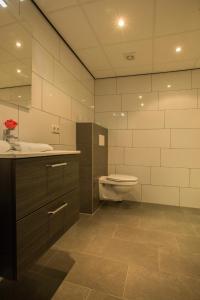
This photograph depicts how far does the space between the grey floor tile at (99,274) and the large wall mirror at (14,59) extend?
1412 mm

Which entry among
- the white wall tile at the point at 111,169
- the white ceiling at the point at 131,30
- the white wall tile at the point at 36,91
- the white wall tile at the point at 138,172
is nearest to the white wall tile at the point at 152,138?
the white wall tile at the point at 138,172

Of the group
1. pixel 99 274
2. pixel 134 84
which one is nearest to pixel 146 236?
pixel 99 274

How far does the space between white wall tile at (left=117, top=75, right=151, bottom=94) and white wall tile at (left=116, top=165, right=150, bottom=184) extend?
134 centimetres

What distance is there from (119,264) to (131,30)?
232cm

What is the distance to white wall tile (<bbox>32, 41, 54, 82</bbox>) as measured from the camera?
163 cm

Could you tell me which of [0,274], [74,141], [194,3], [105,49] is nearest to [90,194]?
[74,141]

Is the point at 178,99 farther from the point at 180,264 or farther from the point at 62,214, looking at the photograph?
the point at 62,214

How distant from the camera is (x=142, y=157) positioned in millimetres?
3076

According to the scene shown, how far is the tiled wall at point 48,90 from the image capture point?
1.53 m

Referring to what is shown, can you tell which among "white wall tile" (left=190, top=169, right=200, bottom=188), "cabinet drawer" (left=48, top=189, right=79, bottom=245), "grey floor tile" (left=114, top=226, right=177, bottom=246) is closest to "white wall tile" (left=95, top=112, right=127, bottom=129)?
"white wall tile" (left=190, top=169, right=200, bottom=188)

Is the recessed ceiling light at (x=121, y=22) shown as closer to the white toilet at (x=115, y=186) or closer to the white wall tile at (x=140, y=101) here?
the white wall tile at (x=140, y=101)

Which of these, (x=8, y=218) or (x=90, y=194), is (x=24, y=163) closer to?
(x=8, y=218)

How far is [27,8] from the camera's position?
4.98ft

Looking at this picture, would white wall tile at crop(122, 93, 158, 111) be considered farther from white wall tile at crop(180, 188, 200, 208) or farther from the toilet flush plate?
white wall tile at crop(180, 188, 200, 208)
